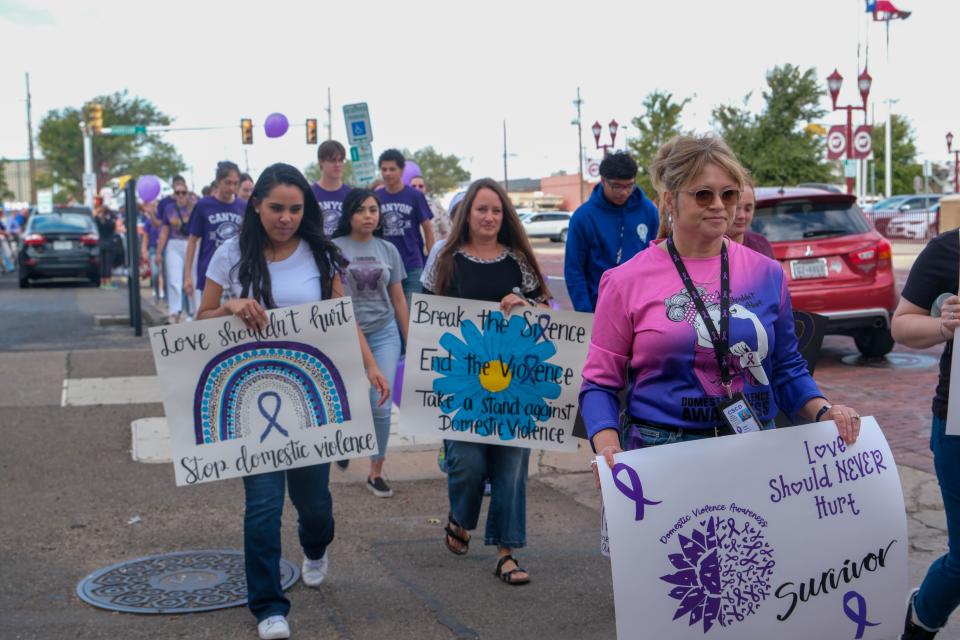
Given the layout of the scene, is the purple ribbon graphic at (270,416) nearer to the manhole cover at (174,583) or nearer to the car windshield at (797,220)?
the manhole cover at (174,583)

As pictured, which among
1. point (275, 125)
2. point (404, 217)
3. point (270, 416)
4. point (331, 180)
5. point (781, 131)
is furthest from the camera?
point (781, 131)

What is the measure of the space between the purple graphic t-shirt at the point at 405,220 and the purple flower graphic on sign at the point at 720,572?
643 centimetres

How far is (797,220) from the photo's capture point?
447 inches

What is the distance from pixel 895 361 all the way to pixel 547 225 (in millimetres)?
48743

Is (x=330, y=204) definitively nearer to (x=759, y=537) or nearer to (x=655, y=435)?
(x=655, y=435)

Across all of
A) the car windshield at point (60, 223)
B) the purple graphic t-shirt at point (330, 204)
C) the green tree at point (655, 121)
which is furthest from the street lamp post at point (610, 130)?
the purple graphic t-shirt at point (330, 204)

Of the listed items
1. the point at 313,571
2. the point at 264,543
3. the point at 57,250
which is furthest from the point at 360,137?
the point at 57,250

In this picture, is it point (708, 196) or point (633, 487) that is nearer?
point (633, 487)

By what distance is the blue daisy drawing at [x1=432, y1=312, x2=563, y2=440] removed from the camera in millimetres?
5641

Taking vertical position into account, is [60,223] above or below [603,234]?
above

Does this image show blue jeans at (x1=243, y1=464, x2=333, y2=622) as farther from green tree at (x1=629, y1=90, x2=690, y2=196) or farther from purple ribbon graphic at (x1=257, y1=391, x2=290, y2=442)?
green tree at (x1=629, y1=90, x2=690, y2=196)

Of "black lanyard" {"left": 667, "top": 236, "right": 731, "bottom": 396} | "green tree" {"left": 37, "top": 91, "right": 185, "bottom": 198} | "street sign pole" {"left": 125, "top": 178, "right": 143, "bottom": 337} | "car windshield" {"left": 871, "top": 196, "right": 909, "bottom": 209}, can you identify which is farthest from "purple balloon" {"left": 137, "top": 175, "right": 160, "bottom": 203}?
"green tree" {"left": 37, "top": 91, "right": 185, "bottom": 198}

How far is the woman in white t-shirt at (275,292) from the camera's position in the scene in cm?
457

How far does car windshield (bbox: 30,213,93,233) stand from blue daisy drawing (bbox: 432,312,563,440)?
21.2 m
